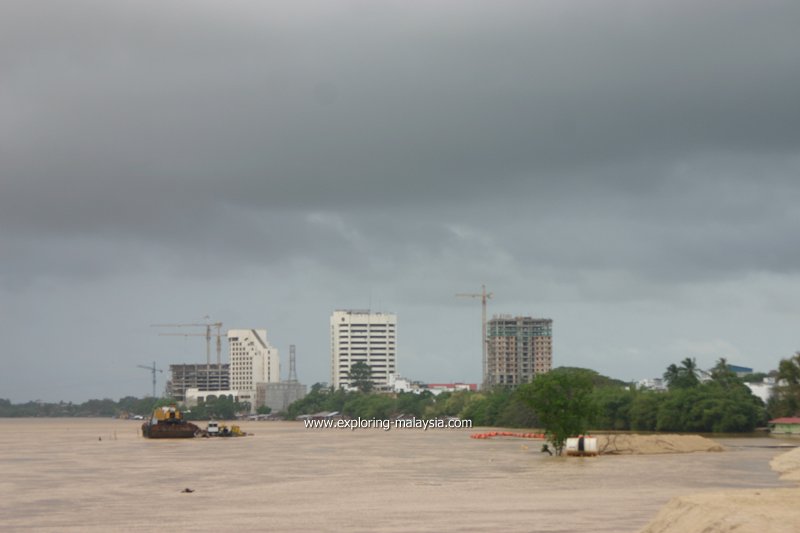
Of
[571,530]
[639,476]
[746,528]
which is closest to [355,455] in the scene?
[639,476]

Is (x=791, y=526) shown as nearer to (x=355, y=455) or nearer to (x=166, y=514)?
(x=166, y=514)

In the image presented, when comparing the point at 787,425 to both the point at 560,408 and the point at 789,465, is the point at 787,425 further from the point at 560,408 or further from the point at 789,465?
the point at 789,465

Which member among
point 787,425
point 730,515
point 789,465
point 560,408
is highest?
point 730,515

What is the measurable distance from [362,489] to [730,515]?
3678 cm

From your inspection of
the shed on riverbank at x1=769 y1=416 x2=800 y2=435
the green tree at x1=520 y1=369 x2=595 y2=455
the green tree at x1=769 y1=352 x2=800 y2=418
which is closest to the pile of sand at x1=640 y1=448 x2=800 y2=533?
the green tree at x1=520 y1=369 x2=595 y2=455

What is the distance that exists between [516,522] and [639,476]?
29.6 m

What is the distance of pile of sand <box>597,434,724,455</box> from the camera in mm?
101875

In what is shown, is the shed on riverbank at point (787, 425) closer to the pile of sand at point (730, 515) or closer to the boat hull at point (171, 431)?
the boat hull at point (171, 431)

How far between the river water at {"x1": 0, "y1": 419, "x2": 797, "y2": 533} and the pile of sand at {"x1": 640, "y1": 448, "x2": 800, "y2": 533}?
5.61m

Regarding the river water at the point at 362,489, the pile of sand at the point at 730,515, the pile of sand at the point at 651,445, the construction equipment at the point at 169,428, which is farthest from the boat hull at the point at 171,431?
the pile of sand at the point at 730,515

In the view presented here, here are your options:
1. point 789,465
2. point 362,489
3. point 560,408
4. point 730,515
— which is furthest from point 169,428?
point 730,515

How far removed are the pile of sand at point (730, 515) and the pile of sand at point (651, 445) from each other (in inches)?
2473

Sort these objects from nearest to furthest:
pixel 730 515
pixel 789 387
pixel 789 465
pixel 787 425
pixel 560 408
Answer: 1. pixel 730 515
2. pixel 789 465
3. pixel 560 408
4. pixel 787 425
5. pixel 789 387

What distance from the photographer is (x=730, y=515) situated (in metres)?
31.1
